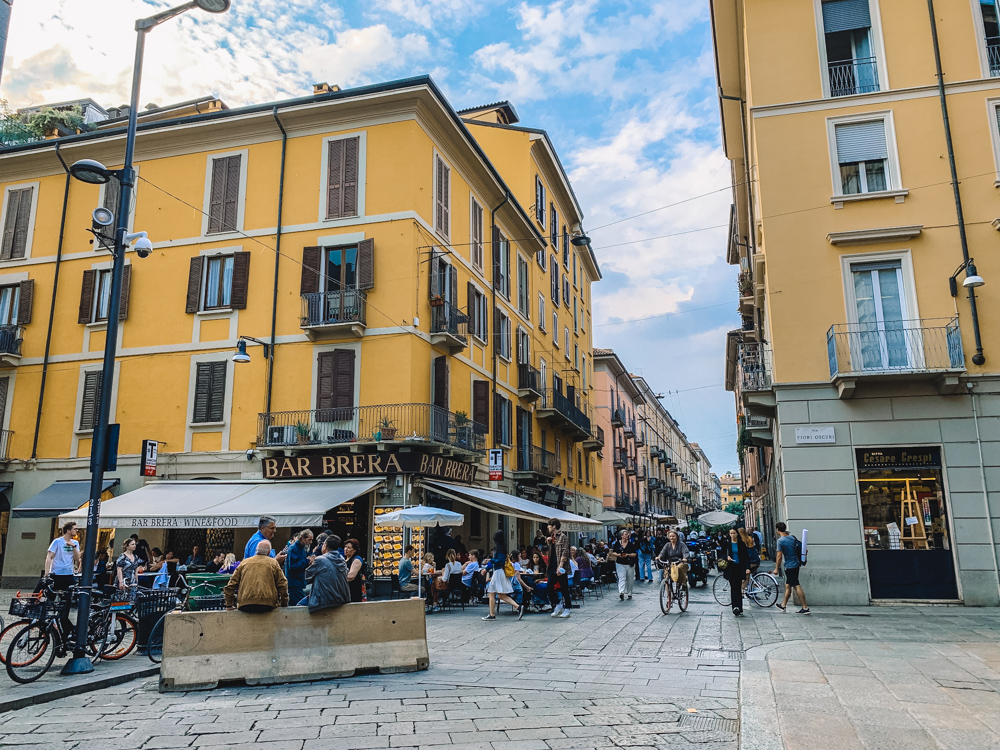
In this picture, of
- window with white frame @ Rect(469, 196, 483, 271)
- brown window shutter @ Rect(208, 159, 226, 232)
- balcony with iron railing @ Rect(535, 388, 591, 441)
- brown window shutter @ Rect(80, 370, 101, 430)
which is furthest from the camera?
balcony with iron railing @ Rect(535, 388, 591, 441)

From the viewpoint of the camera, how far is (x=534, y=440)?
30109 millimetres

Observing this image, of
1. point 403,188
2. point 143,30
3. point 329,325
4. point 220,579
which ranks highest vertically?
point 403,188

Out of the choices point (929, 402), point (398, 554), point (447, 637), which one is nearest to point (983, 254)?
point (929, 402)

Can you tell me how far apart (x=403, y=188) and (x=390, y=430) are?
6.59m

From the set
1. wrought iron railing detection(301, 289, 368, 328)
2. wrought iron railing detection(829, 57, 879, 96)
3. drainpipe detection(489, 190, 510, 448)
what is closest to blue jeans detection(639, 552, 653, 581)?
drainpipe detection(489, 190, 510, 448)

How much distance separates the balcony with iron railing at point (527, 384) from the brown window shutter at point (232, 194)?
1154 cm

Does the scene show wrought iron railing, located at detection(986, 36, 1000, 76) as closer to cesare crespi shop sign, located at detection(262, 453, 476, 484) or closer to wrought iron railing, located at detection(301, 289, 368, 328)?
wrought iron railing, located at detection(301, 289, 368, 328)

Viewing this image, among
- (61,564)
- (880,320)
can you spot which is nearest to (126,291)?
(61,564)

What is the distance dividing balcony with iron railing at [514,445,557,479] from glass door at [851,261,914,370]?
1421cm

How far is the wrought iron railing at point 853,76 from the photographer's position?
17.1 m

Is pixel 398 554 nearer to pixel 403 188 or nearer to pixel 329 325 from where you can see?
pixel 329 325

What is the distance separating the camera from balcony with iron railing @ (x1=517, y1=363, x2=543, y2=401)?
28.7 m

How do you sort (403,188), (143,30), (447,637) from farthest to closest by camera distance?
(403,188) → (447,637) → (143,30)

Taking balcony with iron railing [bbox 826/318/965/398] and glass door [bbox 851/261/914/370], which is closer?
balcony with iron railing [bbox 826/318/965/398]
